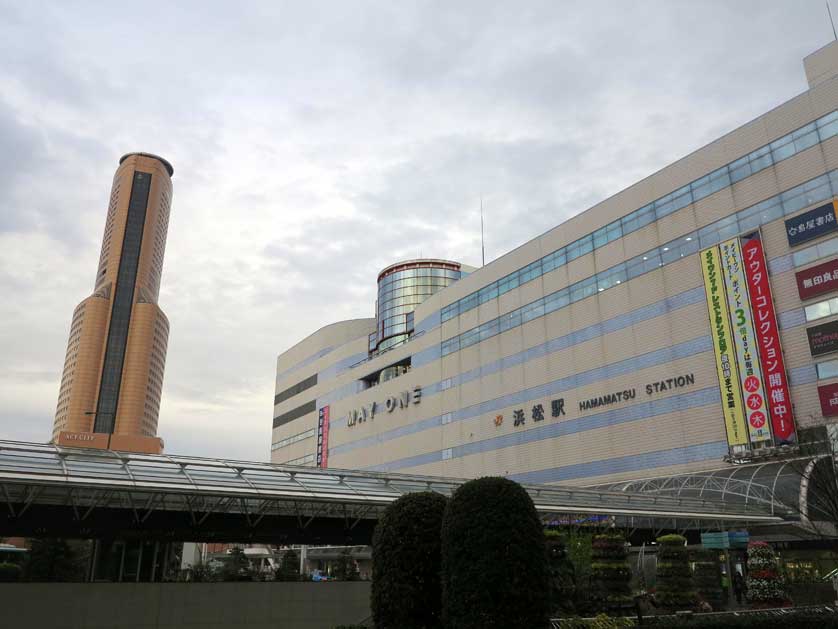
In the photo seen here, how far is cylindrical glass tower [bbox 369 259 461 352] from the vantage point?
8700cm

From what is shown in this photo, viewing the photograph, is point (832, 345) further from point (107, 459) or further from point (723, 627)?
point (107, 459)

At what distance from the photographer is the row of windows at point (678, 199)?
37.8 m

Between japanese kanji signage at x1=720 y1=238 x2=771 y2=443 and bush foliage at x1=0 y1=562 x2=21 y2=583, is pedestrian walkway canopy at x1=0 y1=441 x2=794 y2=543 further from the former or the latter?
japanese kanji signage at x1=720 y1=238 x2=771 y2=443

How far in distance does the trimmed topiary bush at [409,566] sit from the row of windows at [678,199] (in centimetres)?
3351

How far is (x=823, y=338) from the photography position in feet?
114

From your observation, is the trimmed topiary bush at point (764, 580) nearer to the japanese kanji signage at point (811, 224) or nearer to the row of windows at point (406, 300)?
the japanese kanji signage at point (811, 224)

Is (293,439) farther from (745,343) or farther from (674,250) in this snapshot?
(745,343)

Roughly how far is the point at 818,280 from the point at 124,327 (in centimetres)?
17766

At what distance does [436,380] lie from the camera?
67438 mm

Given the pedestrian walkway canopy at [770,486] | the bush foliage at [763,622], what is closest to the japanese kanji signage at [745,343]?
the pedestrian walkway canopy at [770,486]

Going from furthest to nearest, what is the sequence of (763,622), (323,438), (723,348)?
(323,438) < (723,348) < (763,622)

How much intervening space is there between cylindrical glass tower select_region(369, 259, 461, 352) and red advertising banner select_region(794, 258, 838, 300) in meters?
52.6

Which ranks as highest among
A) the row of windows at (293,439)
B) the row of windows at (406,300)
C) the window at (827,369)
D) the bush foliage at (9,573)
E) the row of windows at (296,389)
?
the row of windows at (406,300)

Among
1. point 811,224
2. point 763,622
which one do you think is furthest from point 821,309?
point 763,622
